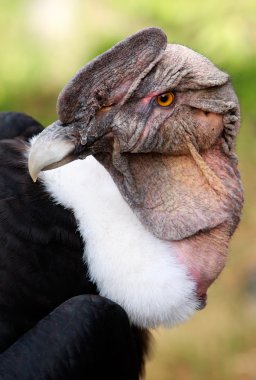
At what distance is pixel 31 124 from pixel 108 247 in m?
1.04

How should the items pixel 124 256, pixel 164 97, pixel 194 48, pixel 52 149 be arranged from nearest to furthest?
1. pixel 52 149
2. pixel 164 97
3. pixel 124 256
4. pixel 194 48

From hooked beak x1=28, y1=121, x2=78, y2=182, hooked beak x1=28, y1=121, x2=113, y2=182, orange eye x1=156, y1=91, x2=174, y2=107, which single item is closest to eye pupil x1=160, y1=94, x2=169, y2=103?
orange eye x1=156, y1=91, x2=174, y2=107

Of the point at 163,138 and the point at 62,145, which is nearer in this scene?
the point at 62,145

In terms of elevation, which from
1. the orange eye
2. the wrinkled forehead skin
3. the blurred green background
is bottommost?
the blurred green background

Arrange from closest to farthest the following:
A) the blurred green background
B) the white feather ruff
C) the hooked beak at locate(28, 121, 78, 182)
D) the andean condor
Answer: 1. the hooked beak at locate(28, 121, 78, 182)
2. the andean condor
3. the white feather ruff
4. the blurred green background

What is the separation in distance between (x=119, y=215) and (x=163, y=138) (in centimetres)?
42

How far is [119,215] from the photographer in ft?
14.6

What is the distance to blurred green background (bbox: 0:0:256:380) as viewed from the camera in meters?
6.67

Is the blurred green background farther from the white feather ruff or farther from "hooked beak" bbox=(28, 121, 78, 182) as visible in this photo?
"hooked beak" bbox=(28, 121, 78, 182)

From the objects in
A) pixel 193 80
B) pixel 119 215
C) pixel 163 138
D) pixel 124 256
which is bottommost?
pixel 124 256

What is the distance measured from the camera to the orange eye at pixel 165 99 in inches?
168

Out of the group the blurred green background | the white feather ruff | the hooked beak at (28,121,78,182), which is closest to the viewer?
the hooked beak at (28,121,78,182)

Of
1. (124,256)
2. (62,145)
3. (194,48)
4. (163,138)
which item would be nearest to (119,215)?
(124,256)

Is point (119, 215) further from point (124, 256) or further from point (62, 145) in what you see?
point (62, 145)
